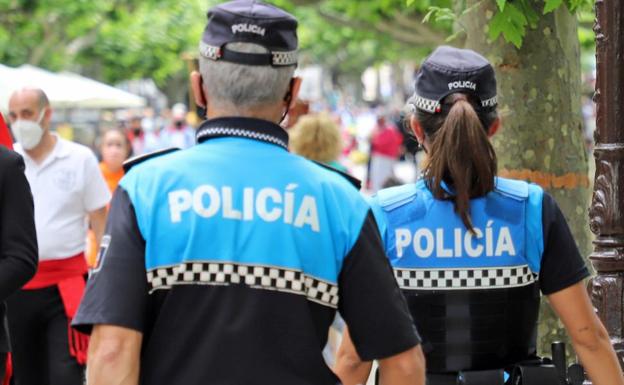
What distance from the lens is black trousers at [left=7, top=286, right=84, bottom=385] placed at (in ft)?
22.6

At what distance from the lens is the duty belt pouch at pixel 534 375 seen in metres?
3.93

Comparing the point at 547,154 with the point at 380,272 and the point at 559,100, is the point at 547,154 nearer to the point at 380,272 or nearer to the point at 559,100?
the point at 559,100

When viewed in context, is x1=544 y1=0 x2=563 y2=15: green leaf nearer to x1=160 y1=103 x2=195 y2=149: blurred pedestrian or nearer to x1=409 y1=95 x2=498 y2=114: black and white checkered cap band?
x1=409 y1=95 x2=498 y2=114: black and white checkered cap band

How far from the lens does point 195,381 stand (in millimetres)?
2984

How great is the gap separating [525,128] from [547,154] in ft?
0.61

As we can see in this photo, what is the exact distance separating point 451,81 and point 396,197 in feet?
1.32

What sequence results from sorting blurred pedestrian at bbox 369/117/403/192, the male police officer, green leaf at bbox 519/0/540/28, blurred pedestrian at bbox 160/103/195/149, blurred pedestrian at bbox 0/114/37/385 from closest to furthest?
the male police officer < blurred pedestrian at bbox 0/114/37/385 < green leaf at bbox 519/0/540/28 < blurred pedestrian at bbox 369/117/403/192 < blurred pedestrian at bbox 160/103/195/149

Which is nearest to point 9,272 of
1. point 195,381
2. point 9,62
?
point 195,381

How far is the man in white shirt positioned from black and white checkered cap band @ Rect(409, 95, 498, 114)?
10.0ft

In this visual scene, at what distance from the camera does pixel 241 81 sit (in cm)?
306

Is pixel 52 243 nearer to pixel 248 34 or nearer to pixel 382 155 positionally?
pixel 248 34

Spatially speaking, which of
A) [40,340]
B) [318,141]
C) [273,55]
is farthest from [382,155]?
[273,55]

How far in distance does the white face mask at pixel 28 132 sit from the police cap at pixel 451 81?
Answer: 3.61m

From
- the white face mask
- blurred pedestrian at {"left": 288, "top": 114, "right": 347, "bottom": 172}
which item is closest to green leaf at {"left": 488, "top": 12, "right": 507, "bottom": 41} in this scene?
the white face mask
